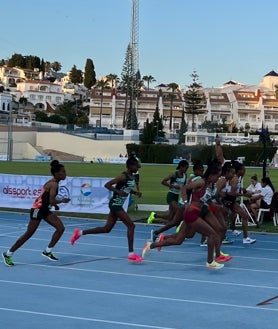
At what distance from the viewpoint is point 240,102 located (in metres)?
162

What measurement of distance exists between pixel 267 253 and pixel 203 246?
137 centimetres

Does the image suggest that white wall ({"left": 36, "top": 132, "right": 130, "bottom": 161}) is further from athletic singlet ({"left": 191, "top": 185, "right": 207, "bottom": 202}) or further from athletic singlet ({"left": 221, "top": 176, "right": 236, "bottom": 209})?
athletic singlet ({"left": 191, "top": 185, "right": 207, "bottom": 202})

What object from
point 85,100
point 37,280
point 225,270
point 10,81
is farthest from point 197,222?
point 10,81

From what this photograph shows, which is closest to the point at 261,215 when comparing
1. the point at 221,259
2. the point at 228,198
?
the point at 228,198

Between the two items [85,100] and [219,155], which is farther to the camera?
[85,100]

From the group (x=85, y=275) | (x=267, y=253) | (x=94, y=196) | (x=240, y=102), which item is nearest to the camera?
(x=85, y=275)

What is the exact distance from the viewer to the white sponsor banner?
21953 millimetres

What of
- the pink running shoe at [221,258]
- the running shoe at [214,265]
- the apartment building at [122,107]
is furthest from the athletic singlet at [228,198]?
the apartment building at [122,107]

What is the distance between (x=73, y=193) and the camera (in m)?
22.4

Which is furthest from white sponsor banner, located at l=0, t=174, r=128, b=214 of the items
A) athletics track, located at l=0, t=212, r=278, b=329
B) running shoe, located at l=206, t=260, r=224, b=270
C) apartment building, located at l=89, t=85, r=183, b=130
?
apartment building, located at l=89, t=85, r=183, b=130

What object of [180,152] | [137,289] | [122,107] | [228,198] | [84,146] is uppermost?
[122,107]

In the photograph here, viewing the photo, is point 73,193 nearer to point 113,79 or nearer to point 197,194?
point 197,194

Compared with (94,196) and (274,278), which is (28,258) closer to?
(274,278)

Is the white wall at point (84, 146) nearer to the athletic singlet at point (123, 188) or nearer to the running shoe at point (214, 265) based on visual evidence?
the athletic singlet at point (123, 188)
